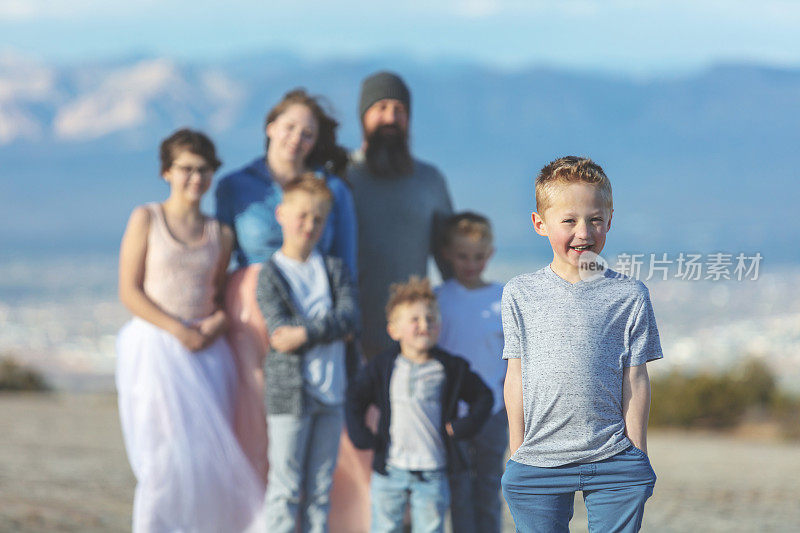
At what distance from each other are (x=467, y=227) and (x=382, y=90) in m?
0.90

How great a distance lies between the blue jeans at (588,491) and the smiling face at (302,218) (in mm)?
2128

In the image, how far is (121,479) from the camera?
8938 millimetres

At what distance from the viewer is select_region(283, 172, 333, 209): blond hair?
4.38 metres

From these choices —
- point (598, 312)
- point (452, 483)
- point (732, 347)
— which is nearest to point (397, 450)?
point (452, 483)

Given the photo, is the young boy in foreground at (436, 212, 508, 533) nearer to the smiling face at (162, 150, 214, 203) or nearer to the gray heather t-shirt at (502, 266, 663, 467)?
the smiling face at (162, 150, 214, 203)

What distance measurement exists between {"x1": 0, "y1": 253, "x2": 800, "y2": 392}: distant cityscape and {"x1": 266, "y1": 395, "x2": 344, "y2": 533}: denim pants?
17.2ft

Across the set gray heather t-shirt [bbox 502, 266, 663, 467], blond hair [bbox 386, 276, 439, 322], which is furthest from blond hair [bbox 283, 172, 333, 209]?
gray heather t-shirt [bbox 502, 266, 663, 467]

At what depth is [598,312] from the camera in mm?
2338

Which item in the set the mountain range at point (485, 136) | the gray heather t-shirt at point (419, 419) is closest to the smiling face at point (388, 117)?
the gray heather t-shirt at point (419, 419)

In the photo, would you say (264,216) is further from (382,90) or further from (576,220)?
(576,220)

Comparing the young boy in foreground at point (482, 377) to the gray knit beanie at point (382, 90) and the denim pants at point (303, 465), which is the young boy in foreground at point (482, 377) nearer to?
the denim pants at point (303, 465)

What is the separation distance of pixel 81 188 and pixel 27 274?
155ft

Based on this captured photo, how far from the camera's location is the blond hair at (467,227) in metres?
4.51
